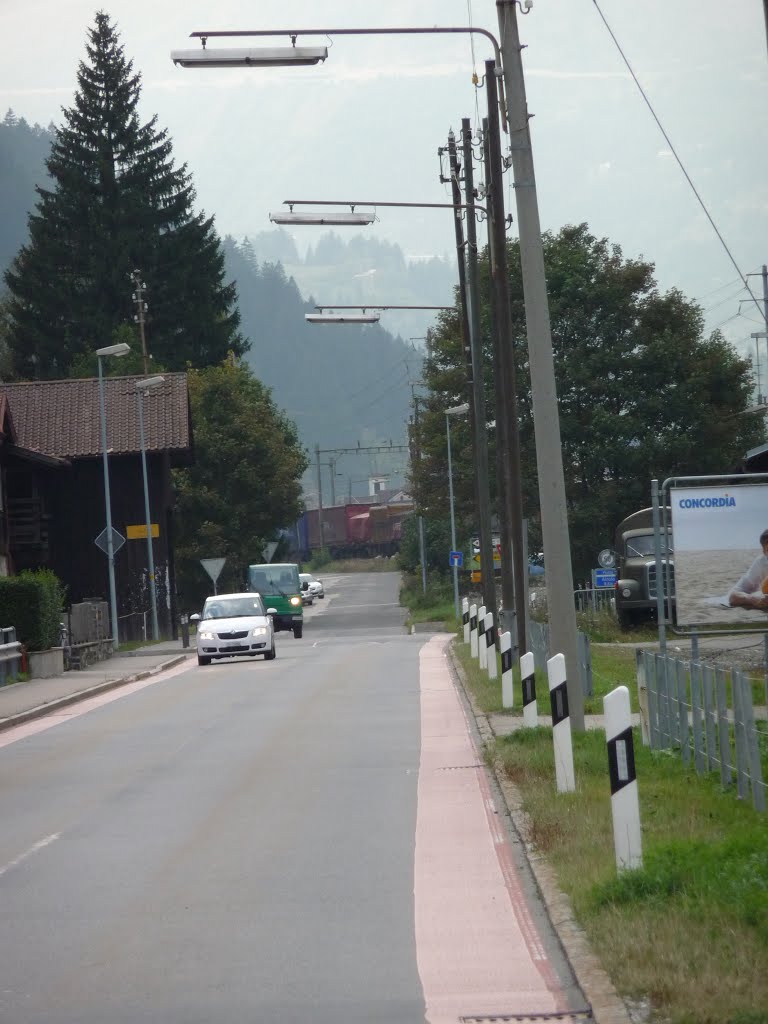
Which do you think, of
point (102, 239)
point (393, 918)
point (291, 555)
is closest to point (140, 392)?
point (102, 239)

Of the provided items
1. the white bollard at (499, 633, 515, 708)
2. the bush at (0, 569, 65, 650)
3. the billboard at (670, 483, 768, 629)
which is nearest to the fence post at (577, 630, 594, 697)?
the white bollard at (499, 633, 515, 708)

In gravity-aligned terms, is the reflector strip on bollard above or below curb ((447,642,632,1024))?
above

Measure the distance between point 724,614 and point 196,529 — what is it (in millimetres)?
56469

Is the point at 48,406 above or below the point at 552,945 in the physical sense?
above

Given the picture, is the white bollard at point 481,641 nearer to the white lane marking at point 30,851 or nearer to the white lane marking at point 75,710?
the white lane marking at point 75,710

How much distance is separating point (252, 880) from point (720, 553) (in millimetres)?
6662

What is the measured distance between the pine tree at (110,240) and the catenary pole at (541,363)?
67.0m

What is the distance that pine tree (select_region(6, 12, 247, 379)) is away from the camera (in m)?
80.4

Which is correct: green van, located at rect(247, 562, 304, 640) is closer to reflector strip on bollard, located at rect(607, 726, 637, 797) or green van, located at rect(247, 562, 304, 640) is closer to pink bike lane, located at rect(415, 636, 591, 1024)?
pink bike lane, located at rect(415, 636, 591, 1024)

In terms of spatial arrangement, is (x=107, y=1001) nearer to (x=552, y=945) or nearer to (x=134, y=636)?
(x=552, y=945)

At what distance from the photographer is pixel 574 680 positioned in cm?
1449

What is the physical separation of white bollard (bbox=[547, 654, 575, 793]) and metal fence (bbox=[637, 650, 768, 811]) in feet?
2.97

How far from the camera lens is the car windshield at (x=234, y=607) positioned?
118 ft

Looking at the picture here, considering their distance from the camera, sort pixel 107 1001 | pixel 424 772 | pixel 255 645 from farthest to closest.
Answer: pixel 255 645 < pixel 424 772 < pixel 107 1001
